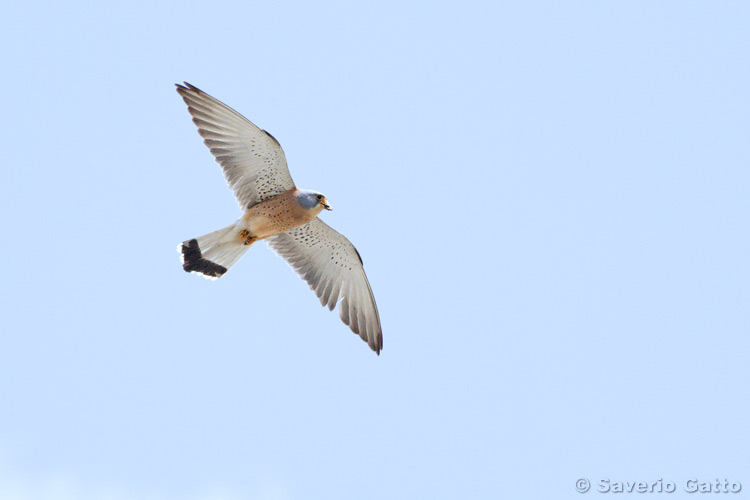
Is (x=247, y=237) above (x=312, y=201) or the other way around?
the other way around

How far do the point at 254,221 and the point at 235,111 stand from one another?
54.3 inches

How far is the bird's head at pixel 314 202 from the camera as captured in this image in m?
7.86

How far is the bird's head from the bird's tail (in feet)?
3.14

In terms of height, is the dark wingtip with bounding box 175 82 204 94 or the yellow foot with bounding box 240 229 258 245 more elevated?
the dark wingtip with bounding box 175 82 204 94

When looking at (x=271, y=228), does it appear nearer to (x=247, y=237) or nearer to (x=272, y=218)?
(x=272, y=218)

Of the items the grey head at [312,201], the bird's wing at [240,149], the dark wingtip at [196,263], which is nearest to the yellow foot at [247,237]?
the bird's wing at [240,149]

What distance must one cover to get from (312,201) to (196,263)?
1.75 m

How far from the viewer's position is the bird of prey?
7578mm

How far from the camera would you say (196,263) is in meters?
8.41

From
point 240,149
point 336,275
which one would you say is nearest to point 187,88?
point 240,149

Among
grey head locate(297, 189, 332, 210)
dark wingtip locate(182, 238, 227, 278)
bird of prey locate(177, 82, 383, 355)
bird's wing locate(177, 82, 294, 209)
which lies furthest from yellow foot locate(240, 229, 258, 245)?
grey head locate(297, 189, 332, 210)

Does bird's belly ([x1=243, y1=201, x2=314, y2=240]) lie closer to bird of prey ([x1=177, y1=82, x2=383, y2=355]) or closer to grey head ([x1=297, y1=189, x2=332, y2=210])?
bird of prey ([x1=177, y1=82, x2=383, y2=355])

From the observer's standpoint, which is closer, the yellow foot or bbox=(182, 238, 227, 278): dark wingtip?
the yellow foot

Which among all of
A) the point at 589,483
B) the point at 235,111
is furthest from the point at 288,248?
the point at 589,483
